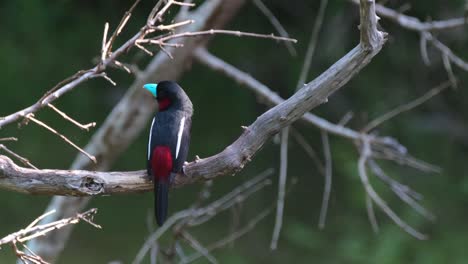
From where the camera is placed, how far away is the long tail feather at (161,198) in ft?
10.8

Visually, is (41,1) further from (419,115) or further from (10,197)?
(419,115)

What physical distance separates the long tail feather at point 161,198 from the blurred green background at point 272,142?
4432 mm

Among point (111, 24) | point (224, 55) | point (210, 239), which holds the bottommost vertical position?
point (210, 239)

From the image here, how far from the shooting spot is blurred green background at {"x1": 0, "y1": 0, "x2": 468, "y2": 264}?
8.67 m

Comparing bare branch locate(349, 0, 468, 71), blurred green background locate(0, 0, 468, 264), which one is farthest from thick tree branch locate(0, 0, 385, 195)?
blurred green background locate(0, 0, 468, 264)

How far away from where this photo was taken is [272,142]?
10.1 metres

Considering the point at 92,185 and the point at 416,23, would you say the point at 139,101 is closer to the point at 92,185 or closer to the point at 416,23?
the point at 416,23

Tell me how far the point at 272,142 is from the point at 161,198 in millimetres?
6733

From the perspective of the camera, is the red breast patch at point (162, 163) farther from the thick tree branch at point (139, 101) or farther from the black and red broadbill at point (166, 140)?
the thick tree branch at point (139, 101)

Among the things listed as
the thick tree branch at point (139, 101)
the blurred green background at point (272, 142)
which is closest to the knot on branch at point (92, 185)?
the thick tree branch at point (139, 101)

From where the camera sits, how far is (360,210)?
31.1 feet

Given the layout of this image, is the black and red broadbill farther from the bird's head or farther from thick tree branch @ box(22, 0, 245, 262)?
thick tree branch @ box(22, 0, 245, 262)

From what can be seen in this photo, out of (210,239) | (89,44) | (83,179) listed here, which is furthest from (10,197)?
(83,179)

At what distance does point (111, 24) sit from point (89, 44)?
71 centimetres
